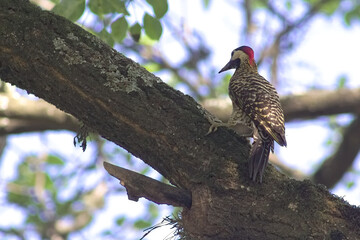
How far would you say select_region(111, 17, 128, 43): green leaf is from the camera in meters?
3.55

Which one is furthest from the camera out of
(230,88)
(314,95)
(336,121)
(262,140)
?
(336,121)

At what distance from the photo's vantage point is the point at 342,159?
6.28 meters

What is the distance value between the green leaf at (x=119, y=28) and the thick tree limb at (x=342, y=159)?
378 cm

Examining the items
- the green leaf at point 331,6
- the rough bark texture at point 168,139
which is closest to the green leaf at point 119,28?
the rough bark texture at point 168,139

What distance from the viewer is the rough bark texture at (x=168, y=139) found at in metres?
2.58

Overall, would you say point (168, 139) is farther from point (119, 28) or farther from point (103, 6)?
point (103, 6)

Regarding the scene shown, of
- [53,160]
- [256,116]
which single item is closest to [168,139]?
[256,116]

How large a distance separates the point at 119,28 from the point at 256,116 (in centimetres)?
117

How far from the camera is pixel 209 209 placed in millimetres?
2566

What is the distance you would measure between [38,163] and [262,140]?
579 centimetres

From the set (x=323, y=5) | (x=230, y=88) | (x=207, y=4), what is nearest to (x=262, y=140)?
(x=230, y=88)

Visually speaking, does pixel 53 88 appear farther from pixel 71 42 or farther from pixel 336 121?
pixel 336 121

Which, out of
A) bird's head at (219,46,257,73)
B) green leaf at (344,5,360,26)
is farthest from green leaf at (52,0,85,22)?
green leaf at (344,5,360,26)

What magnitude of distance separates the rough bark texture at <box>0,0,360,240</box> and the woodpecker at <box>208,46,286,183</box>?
0.10m
